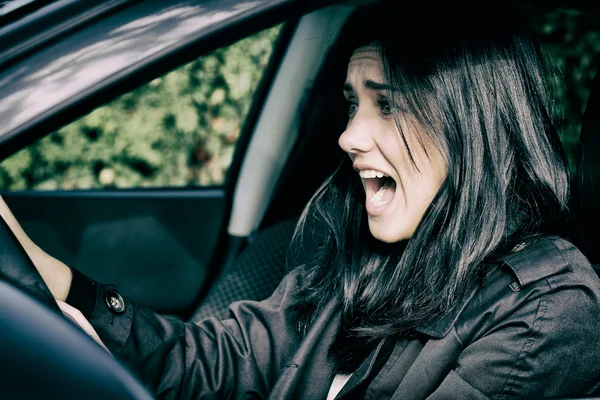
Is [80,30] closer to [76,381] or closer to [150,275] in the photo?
[76,381]

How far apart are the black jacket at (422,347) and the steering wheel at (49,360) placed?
7.8 inches

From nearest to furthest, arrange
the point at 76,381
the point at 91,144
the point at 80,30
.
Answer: the point at 76,381
the point at 80,30
the point at 91,144

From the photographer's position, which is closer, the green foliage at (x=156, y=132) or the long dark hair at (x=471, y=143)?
the long dark hair at (x=471, y=143)

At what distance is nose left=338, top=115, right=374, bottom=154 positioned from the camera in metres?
1.51

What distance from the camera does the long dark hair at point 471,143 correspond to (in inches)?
55.8

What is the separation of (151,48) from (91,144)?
14.3ft

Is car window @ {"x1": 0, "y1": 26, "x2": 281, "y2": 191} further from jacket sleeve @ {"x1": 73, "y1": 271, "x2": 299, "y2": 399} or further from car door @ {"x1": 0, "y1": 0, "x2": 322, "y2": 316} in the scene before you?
jacket sleeve @ {"x1": 73, "y1": 271, "x2": 299, "y2": 399}

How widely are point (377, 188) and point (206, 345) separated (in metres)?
0.53

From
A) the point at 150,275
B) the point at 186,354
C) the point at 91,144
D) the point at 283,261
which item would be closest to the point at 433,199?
the point at 186,354

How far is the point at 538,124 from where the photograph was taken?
1.47 meters

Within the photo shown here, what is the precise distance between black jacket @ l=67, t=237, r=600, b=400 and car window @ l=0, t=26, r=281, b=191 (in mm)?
3334

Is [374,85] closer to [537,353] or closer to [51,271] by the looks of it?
[537,353]

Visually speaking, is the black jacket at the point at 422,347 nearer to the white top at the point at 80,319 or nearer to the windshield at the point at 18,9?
the white top at the point at 80,319

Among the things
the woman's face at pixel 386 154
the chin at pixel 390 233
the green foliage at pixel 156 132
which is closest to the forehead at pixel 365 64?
the woman's face at pixel 386 154
